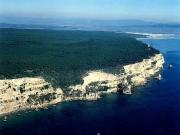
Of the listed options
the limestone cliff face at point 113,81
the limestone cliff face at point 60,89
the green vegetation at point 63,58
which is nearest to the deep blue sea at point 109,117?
the limestone cliff face at point 60,89

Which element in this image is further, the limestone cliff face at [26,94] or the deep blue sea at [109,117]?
the limestone cliff face at [26,94]

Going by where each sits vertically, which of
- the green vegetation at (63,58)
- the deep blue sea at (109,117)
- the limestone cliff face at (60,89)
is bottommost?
the deep blue sea at (109,117)

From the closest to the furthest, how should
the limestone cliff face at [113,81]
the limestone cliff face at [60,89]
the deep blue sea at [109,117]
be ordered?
the deep blue sea at [109,117] < the limestone cliff face at [60,89] < the limestone cliff face at [113,81]

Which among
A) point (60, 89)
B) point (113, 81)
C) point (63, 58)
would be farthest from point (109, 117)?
point (63, 58)

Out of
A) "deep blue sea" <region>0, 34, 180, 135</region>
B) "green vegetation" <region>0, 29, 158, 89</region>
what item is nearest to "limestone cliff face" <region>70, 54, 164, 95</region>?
"green vegetation" <region>0, 29, 158, 89</region>

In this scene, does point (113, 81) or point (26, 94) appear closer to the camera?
point (26, 94)

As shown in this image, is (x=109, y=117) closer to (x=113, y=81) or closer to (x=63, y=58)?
(x=113, y=81)

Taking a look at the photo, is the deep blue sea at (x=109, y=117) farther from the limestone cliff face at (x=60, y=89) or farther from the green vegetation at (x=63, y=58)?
the green vegetation at (x=63, y=58)

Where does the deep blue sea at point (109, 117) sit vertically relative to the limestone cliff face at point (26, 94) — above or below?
below
